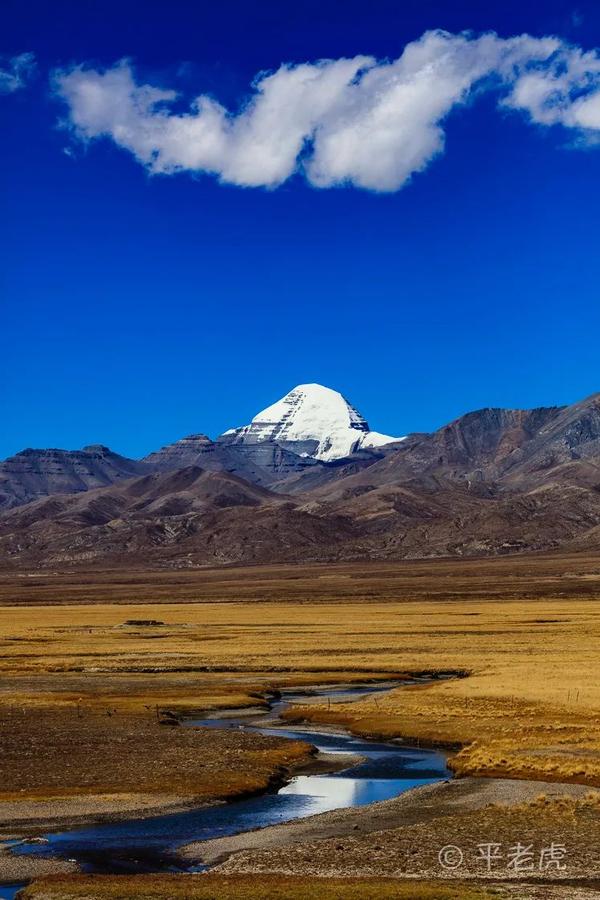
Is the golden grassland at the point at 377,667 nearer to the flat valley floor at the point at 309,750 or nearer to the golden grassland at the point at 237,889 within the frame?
the flat valley floor at the point at 309,750

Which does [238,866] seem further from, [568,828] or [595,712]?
[595,712]

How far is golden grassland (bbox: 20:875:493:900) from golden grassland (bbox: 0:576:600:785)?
14.1m

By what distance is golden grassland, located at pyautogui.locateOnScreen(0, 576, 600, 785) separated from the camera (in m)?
47.1

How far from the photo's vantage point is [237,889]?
83.0ft

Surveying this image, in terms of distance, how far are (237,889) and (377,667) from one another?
55270 millimetres

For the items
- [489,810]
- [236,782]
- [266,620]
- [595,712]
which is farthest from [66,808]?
[266,620]

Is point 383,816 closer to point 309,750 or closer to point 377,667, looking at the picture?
point 309,750

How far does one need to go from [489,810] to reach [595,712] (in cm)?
1927

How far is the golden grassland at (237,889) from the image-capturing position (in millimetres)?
24391

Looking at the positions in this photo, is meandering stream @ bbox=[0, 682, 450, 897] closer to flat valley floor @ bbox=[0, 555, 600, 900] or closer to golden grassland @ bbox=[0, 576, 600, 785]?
flat valley floor @ bbox=[0, 555, 600, 900]

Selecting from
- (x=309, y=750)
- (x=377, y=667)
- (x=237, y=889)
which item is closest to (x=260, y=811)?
(x=237, y=889)

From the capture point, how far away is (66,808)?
35.1 metres

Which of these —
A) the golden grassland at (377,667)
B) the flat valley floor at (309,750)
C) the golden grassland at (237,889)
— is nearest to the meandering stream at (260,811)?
the flat valley floor at (309,750)

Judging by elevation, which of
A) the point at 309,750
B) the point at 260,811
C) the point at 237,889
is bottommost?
the point at 260,811
